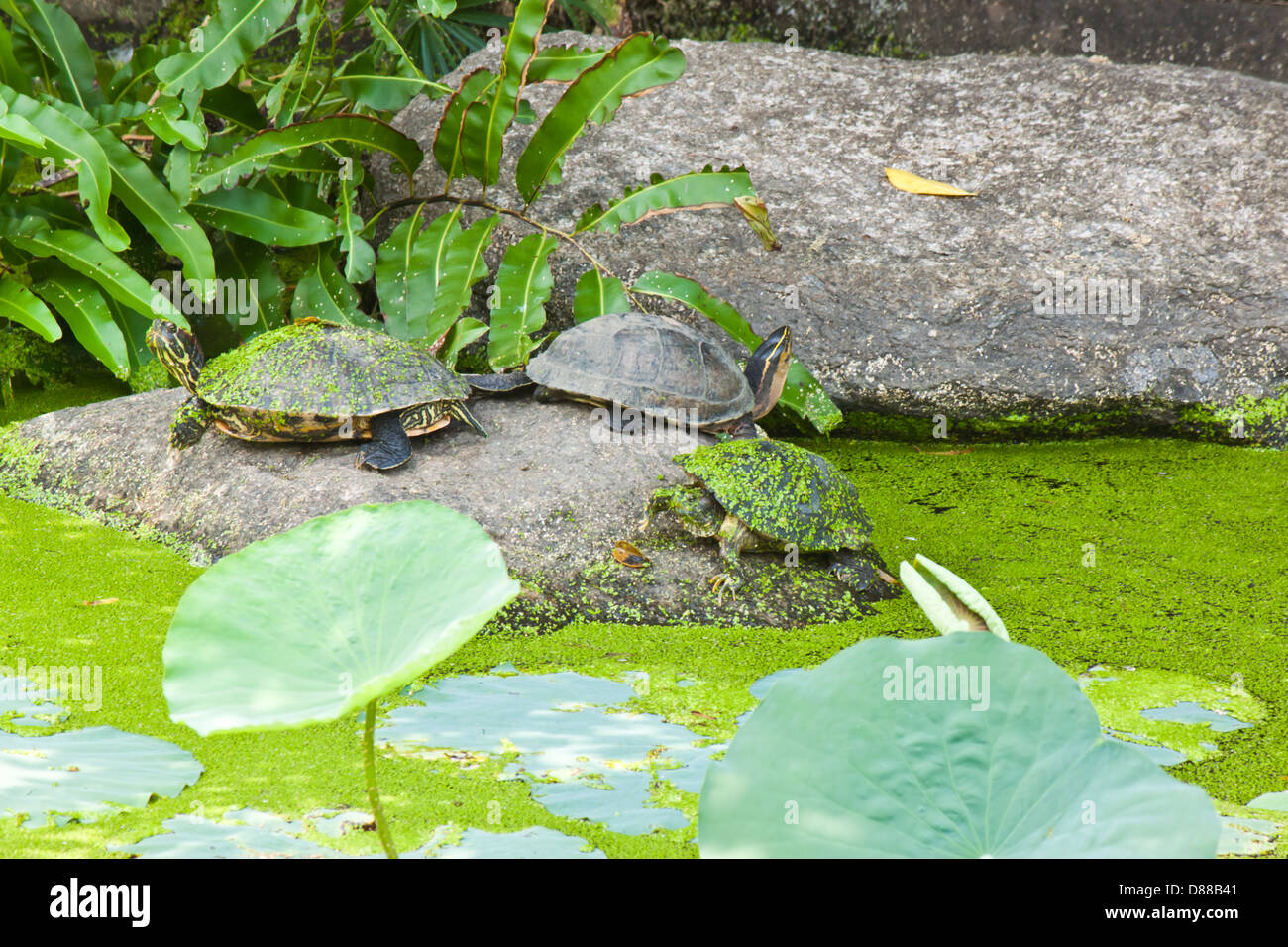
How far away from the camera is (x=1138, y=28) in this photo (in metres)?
5.43

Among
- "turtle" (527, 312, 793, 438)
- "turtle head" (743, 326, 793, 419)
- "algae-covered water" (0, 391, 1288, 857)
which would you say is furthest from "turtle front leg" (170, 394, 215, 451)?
"turtle head" (743, 326, 793, 419)

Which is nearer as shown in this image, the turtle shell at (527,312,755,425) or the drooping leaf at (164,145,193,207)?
the turtle shell at (527,312,755,425)

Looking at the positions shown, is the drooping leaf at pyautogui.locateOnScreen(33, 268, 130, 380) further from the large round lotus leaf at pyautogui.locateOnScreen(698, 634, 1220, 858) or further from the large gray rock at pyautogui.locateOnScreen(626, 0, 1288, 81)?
the large gray rock at pyautogui.locateOnScreen(626, 0, 1288, 81)

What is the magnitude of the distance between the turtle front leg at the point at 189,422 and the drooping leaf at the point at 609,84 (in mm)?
1462

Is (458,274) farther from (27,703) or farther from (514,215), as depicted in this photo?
(27,703)

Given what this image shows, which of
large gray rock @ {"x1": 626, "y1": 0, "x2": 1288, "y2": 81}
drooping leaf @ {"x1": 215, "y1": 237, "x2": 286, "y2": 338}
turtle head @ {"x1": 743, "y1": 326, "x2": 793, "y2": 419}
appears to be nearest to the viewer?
turtle head @ {"x1": 743, "y1": 326, "x2": 793, "y2": 419}

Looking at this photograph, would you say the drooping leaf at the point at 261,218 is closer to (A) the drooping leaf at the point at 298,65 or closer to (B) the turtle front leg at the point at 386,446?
(A) the drooping leaf at the point at 298,65

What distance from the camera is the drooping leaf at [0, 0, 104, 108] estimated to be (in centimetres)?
360

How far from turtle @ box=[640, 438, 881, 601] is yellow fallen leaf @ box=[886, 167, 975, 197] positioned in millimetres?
1926

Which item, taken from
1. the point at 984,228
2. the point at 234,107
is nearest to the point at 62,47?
the point at 234,107

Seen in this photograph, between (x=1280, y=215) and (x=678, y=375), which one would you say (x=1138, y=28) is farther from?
(x=678, y=375)
